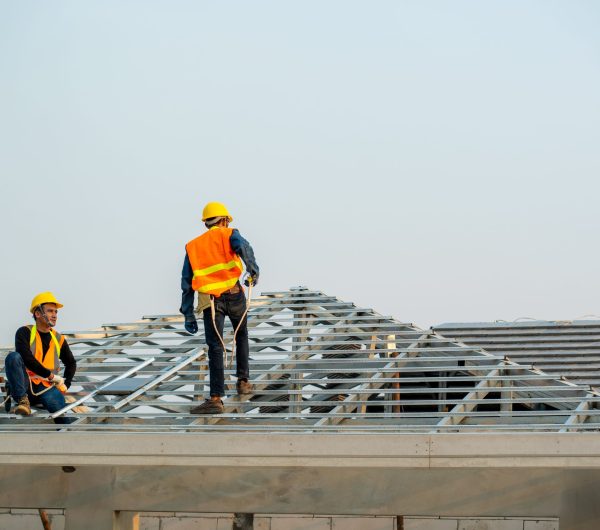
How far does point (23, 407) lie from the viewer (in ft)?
40.5

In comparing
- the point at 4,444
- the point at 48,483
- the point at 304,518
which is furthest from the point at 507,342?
the point at 4,444

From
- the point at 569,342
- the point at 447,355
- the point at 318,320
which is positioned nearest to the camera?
the point at 447,355

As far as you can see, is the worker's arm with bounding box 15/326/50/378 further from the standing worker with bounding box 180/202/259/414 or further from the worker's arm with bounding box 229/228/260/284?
the worker's arm with bounding box 229/228/260/284

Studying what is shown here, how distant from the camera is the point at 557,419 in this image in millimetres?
11617

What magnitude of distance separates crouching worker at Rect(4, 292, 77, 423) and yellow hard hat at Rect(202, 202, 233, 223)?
2.16 m

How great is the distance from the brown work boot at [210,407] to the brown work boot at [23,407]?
5.88 feet

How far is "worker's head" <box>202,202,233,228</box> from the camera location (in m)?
11.8

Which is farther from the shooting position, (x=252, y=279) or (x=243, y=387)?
(x=243, y=387)

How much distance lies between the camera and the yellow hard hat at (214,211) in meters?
11.8

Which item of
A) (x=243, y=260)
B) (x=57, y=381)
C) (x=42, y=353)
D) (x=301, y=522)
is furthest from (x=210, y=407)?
(x=301, y=522)

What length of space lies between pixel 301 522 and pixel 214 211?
5.00 metres

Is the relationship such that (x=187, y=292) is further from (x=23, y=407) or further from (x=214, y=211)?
(x=23, y=407)

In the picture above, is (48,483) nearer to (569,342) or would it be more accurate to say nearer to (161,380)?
(161,380)

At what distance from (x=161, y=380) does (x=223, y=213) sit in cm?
265
